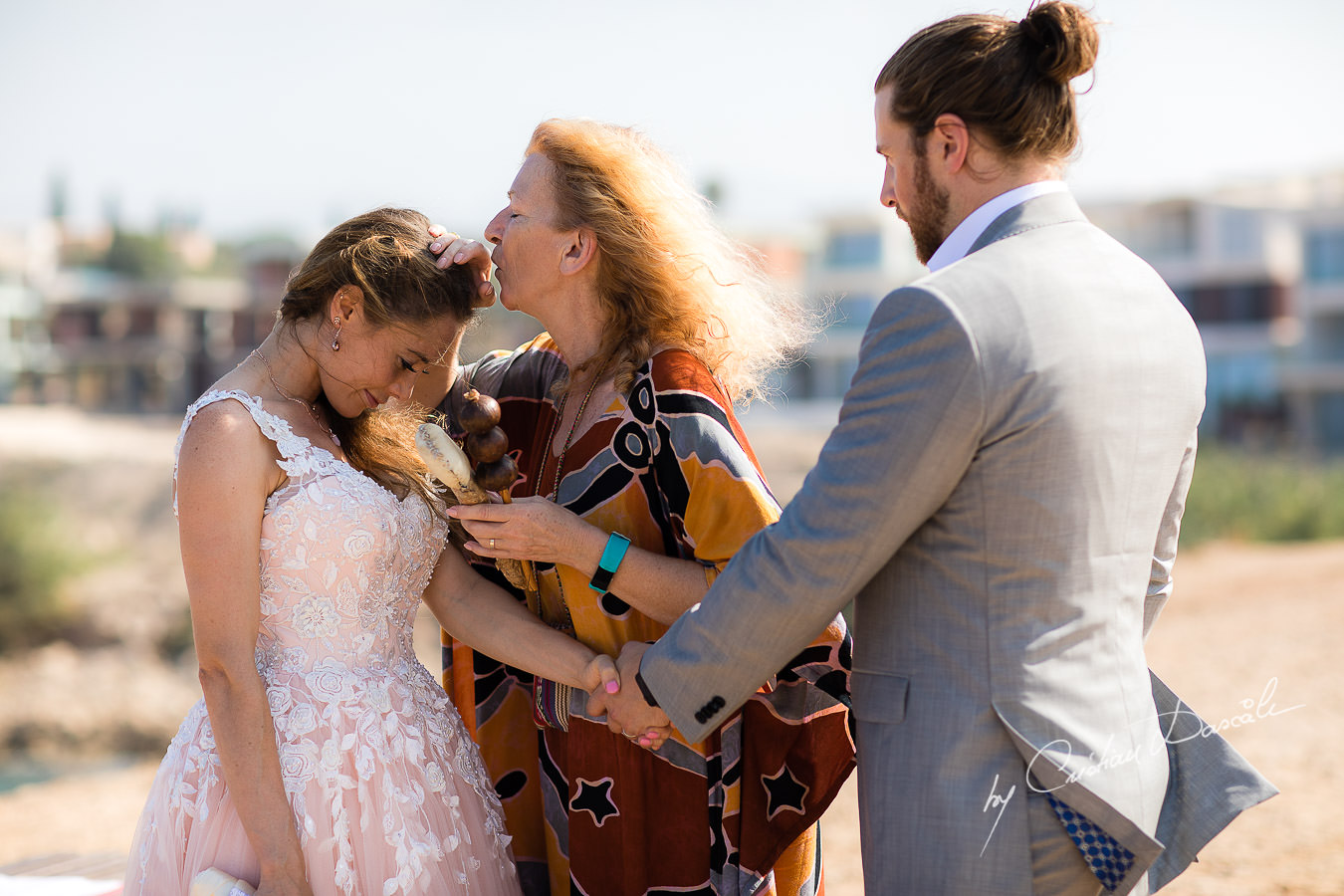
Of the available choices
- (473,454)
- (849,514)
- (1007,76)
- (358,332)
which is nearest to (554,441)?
(473,454)

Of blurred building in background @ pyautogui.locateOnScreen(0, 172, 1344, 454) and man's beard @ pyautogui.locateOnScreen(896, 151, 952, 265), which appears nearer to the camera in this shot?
man's beard @ pyautogui.locateOnScreen(896, 151, 952, 265)

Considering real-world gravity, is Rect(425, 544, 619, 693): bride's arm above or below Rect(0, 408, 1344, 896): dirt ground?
above

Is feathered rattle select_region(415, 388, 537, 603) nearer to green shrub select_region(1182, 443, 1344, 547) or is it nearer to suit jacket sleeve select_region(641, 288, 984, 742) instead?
suit jacket sleeve select_region(641, 288, 984, 742)

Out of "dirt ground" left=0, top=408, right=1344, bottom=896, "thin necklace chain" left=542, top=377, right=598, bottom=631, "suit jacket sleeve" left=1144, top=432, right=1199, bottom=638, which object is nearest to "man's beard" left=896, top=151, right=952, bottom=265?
"suit jacket sleeve" left=1144, top=432, right=1199, bottom=638

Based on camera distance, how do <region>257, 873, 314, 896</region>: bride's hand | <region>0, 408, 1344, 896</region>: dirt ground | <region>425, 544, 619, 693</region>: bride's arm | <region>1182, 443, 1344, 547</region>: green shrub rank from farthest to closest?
1. <region>1182, 443, 1344, 547</region>: green shrub
2. <region>0, 408, 1344, 896</region>: dirt ground
3. <region>425, 544, 619, 693</region>: bride's arm
4. <region>257, 873, 314, 896</region>: bride's hand

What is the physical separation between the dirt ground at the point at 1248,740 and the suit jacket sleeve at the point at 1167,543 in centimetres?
43

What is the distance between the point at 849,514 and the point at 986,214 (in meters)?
0.69

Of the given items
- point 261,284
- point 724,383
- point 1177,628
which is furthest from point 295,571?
point 261,284

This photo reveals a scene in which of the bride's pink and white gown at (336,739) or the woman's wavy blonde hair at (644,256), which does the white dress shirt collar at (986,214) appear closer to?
the woman's wavy blonde hair at (644,256)

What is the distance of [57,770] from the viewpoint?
15.0m

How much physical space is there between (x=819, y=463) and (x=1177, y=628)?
13.3 metres

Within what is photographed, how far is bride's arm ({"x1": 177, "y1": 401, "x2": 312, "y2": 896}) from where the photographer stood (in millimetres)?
2490

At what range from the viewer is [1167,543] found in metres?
2.53

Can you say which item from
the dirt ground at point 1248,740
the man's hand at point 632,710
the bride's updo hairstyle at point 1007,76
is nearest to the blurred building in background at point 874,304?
the dirt ground at point 1248,740
